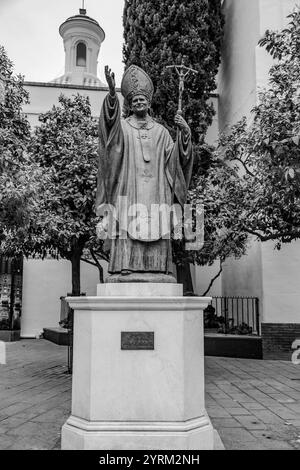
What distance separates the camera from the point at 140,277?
4.75 metres

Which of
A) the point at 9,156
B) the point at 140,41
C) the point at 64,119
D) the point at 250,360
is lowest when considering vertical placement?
the point at 250,360

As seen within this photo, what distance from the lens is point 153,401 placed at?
4.31m

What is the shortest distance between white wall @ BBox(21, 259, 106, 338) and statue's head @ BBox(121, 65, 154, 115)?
12102 millimetres

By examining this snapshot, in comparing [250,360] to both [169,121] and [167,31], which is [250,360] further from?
[167,31]

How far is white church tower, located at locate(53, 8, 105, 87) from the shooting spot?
68.2 ft

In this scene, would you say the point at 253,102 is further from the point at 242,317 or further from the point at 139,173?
the point at 139,173

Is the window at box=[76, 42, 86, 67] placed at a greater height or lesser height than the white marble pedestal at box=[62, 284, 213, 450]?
greater

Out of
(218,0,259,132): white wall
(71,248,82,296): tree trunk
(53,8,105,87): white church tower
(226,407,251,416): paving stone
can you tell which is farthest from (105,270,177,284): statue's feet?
(53,8,105,87): white church tower

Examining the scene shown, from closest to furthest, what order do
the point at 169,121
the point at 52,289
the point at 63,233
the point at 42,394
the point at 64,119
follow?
1. the point at 42,394
2. the point at 63,233
3. the point at 64,119
4. the point at 169,121
5. the point at 52,289

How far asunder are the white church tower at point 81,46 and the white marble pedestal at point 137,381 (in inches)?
706

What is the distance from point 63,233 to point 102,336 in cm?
583

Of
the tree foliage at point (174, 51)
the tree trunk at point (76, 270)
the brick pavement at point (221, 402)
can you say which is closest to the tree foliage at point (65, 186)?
the tree trunk at point (76, 270)

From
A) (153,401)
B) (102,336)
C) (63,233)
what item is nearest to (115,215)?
(102,336)

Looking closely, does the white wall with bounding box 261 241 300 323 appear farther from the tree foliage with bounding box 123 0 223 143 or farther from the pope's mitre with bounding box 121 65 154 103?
the pope's mitre with bounding box 121 65 154 103
